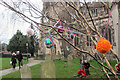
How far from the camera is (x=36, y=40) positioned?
38.3 metres

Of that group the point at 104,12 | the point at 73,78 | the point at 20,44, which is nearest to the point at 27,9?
the point at 73,78

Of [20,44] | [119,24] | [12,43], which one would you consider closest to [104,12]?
[119,24]

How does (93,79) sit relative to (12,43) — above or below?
below

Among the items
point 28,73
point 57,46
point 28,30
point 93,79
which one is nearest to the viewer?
point 28,73

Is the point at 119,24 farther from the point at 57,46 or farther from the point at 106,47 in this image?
the point at 57,46

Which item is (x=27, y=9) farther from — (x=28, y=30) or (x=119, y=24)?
(x=119, y=24)

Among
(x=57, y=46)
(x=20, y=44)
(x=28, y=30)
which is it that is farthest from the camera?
(x=20, y=44)

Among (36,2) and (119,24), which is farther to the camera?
(119,24)

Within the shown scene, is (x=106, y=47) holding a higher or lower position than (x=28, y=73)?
higher

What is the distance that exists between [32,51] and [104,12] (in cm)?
2599

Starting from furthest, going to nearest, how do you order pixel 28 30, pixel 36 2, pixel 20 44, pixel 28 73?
pixel 20 44
pixel 28 30
pixel 28 73
pixel 36 2

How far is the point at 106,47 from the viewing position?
171 centimetres

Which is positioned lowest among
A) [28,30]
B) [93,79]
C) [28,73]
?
[93,79]

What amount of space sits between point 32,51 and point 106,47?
3731 centimetres
